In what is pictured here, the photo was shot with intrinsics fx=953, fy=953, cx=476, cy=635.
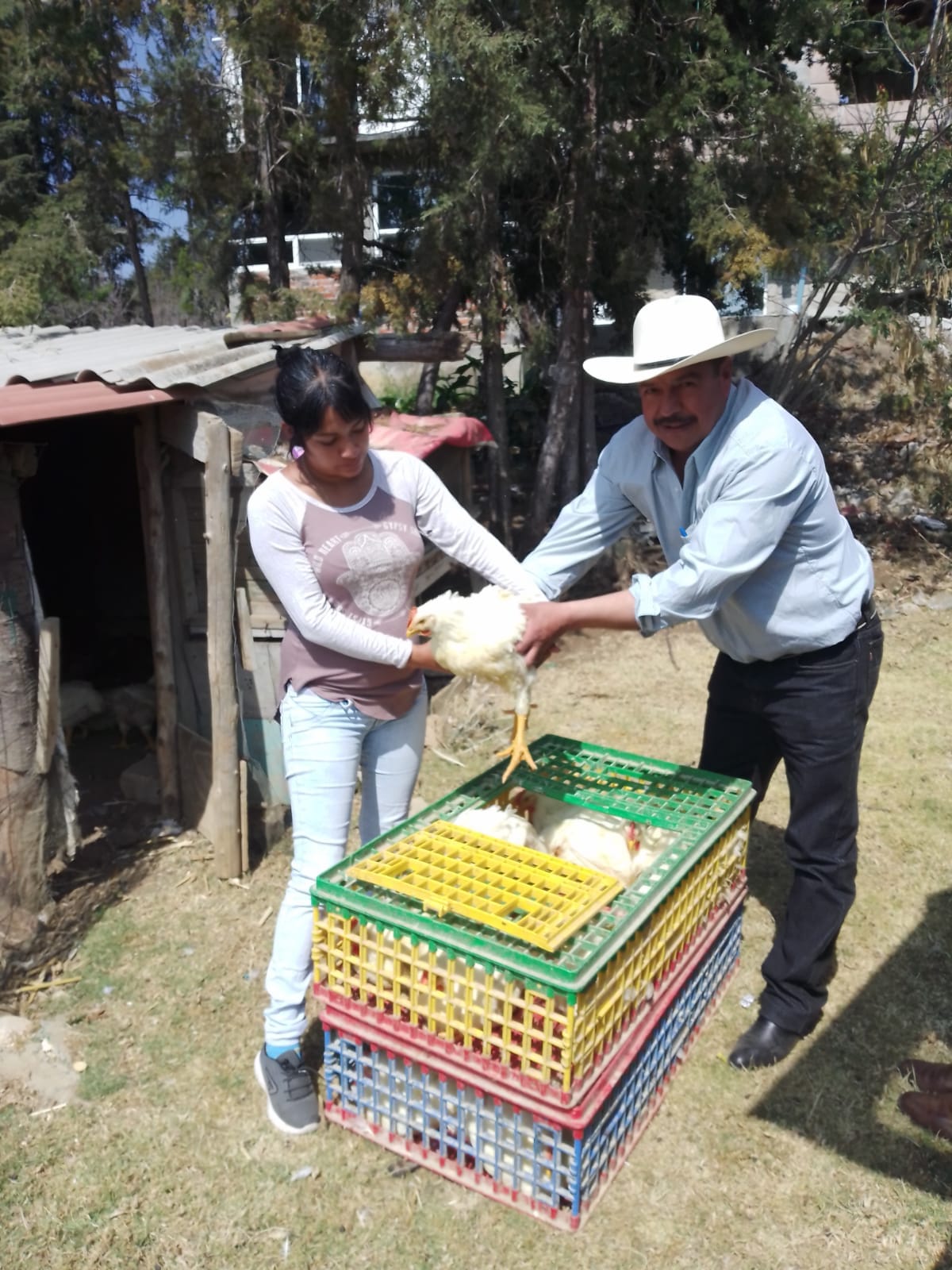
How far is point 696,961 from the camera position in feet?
10.0

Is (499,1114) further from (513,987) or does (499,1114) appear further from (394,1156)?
(394,1156)

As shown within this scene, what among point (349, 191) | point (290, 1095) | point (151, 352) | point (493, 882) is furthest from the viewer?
point (349, 191)

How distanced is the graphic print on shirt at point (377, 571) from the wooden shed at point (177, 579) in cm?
165

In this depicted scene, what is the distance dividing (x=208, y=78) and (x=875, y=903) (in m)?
8.58

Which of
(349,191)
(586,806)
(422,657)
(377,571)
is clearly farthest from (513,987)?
(349,191)

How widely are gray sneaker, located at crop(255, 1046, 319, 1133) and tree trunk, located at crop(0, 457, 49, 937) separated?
161cm

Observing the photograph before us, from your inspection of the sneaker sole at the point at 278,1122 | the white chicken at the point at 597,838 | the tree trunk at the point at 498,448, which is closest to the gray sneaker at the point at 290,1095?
the sneaker sole at the point at 278,1122

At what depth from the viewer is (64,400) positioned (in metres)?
3.97

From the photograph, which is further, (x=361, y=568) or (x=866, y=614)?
(x=866, y=614)

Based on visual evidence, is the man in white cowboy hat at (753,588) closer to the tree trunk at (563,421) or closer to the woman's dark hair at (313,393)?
the woman's dark hair at (313,393)

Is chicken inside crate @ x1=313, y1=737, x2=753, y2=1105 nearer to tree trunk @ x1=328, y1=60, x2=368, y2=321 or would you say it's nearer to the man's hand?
the man's hand

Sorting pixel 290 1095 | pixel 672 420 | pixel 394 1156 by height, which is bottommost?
pixel 394 1156

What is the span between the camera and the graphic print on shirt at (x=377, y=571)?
9.34 ft

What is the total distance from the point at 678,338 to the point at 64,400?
2.62 meters
